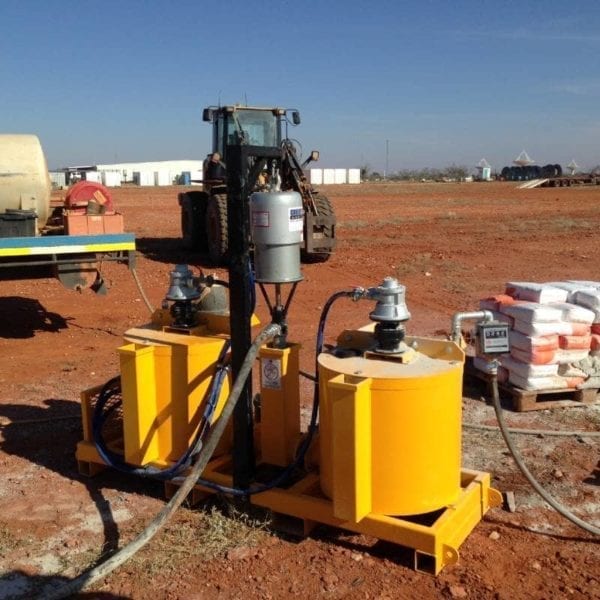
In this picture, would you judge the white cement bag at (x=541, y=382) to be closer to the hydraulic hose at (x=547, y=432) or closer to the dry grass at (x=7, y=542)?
the hydraulic hose at (x=547, y=432)

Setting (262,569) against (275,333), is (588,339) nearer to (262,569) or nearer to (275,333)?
(275,333)

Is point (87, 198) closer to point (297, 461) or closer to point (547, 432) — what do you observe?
point (297, 461)

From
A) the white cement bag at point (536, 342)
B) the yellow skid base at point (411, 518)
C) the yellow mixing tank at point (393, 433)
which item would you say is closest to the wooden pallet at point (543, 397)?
the white cement bag at point (536, 342)

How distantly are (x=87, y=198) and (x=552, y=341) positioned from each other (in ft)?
16.0

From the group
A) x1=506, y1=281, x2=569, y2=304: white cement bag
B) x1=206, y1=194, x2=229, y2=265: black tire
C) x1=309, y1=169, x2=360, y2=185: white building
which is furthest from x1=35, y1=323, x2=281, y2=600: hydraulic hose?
x1=309, y1=169, x2=360, y2=185: white building

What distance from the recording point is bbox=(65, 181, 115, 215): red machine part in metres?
7.80

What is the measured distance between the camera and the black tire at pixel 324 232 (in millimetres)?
13555

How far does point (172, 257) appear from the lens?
15.0m

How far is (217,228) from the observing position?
13570 millimetres

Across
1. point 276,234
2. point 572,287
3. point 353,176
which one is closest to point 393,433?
point 276,234

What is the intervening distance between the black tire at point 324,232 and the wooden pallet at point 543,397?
7.58 metres

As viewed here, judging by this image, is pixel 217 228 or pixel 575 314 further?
pixel 217 228

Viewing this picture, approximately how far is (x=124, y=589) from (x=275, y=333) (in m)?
1.48

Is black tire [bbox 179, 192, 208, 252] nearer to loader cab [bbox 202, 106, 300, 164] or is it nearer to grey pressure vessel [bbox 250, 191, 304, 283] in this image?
loader cab [bbox 202, 106, 300, 164]
